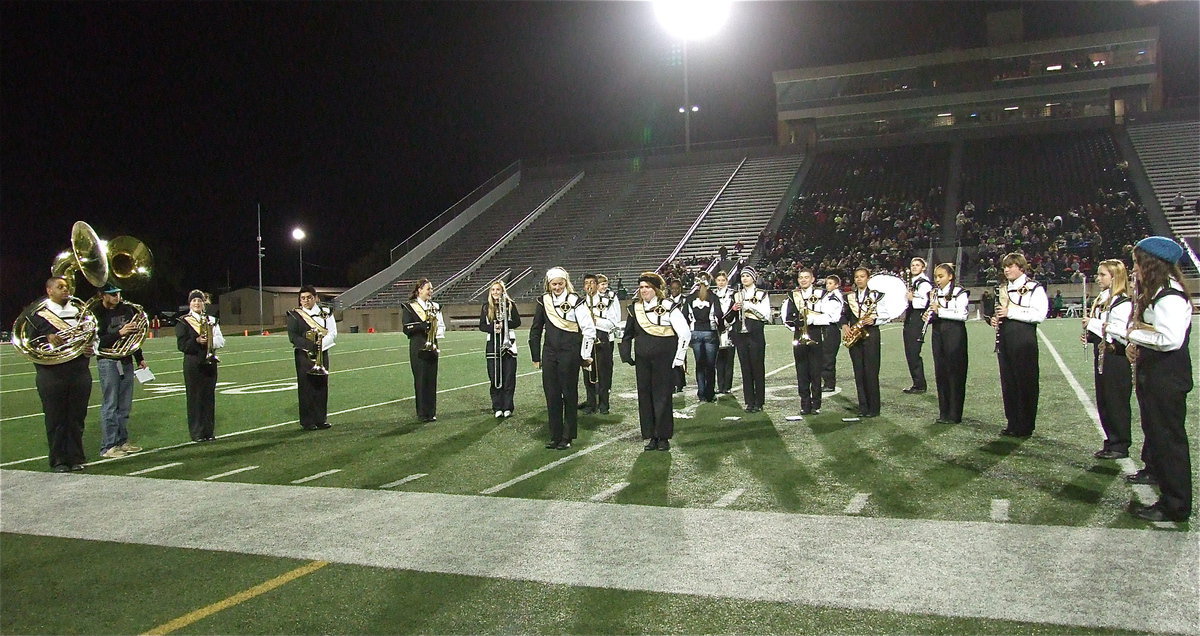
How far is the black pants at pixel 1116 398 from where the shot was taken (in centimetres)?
679

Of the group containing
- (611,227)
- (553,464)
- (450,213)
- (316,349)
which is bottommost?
(553,464)

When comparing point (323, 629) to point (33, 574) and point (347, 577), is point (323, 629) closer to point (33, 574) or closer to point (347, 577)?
point (347, 577)

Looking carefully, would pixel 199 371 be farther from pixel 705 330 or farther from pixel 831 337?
pixel 831 337

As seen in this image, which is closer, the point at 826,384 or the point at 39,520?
the point at 39,520

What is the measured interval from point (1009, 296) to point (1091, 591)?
15.2ft

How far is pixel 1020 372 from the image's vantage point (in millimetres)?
8094

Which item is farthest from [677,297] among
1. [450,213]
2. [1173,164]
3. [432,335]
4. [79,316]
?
[450,213]

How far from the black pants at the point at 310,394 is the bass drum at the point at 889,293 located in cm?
633

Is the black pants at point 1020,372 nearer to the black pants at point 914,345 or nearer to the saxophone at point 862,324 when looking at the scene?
the saxophone at point 862,324

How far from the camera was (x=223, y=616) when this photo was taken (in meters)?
4.09

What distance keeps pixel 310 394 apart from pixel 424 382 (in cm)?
132

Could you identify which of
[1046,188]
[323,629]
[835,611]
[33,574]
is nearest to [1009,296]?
[835,611]

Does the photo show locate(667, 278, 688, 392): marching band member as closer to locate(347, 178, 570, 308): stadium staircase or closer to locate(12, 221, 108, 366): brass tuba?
locate(12, 221, 108, 366): brass tuba

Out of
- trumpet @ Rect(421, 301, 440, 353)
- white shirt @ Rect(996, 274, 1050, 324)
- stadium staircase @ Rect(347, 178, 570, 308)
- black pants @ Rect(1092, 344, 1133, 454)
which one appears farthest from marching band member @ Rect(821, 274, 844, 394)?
stadium staircase @ Rect(347, 178, 570, 308)
